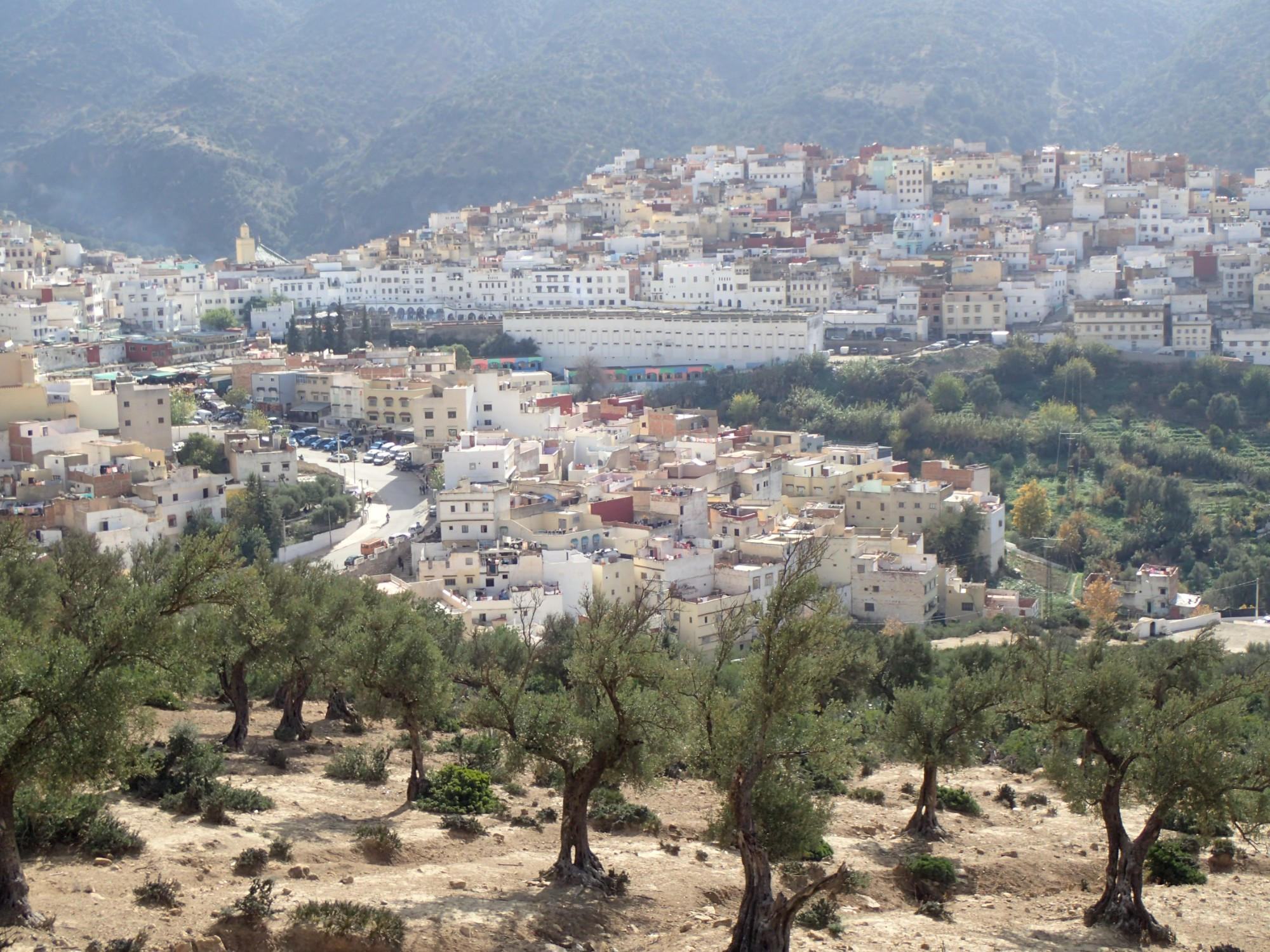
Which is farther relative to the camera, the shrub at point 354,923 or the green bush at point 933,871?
the green bush at point 933,871

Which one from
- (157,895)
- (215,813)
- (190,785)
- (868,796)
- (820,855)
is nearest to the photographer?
(157,895)

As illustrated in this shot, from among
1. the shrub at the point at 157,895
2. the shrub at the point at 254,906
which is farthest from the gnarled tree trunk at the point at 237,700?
the shrub at the point at 254,906

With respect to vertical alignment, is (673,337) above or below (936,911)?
above

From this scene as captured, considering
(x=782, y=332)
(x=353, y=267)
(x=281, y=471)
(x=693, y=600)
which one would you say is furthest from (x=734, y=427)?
(x=353, y=267)

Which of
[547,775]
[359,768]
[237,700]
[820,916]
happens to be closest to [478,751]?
[547,775]

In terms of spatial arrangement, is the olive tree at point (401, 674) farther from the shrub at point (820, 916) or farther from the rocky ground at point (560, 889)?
the shrub at point (820, 916)

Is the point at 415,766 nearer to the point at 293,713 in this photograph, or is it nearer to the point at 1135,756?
the point at 293,713
